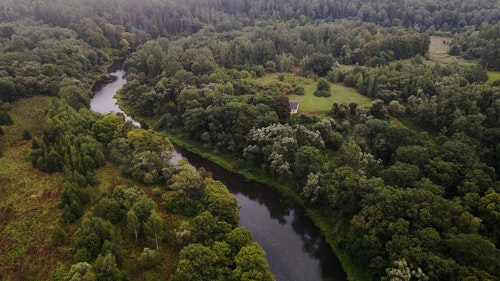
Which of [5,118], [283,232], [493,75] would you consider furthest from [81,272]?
[493,75]

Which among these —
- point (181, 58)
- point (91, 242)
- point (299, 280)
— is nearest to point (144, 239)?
point (91, 242)

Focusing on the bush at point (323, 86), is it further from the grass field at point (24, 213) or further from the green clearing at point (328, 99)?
the grass field at point (24, 213)

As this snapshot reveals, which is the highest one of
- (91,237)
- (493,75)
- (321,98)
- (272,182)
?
(493,75)

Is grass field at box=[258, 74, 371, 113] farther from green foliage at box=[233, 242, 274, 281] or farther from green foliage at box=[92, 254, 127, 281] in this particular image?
green foliage at box=[92, 254, 127, 281]

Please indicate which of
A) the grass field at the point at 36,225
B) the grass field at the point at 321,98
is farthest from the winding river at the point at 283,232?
the grass field at the point at 321,98

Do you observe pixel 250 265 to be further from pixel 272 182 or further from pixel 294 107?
pixel 294 107
